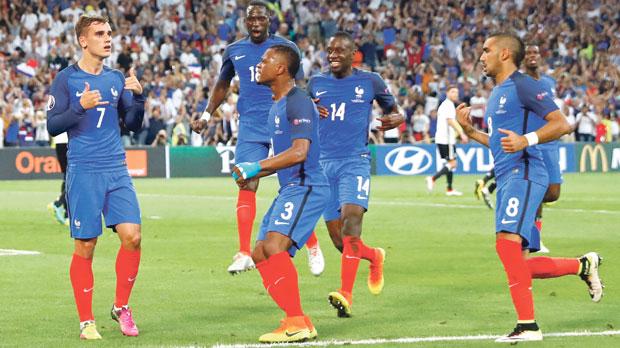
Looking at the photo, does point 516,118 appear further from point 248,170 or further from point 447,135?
point 447,135

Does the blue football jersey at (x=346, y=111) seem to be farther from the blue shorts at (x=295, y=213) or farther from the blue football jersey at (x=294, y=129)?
the blue shorts at (x=295, y=213)

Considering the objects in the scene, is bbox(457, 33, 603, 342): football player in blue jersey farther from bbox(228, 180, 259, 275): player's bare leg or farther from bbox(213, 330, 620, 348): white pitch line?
bbox(228, 180, 259, 275): player's bare leg

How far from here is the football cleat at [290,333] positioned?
871 centimetres

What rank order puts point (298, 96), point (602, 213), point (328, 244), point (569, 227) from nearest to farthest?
point (298, 96), point (328, 244), point (569, 227), point (602, 213)

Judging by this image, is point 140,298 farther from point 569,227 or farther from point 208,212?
point 208,212

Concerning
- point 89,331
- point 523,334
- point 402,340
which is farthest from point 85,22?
point 523,334

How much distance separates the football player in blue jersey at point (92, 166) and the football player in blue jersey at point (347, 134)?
215 cm

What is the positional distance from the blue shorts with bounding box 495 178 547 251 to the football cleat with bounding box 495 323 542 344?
669 mm

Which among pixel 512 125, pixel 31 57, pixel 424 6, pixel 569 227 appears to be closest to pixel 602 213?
pixel 569 227

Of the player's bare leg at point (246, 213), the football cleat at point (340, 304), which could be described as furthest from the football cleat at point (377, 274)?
the player's bare leg at point (246, 213)

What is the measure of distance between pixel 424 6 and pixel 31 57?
1527 centimetres

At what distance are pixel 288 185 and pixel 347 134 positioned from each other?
2.02 meters

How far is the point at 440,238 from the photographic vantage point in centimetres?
1700

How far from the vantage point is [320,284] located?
12.3 m
